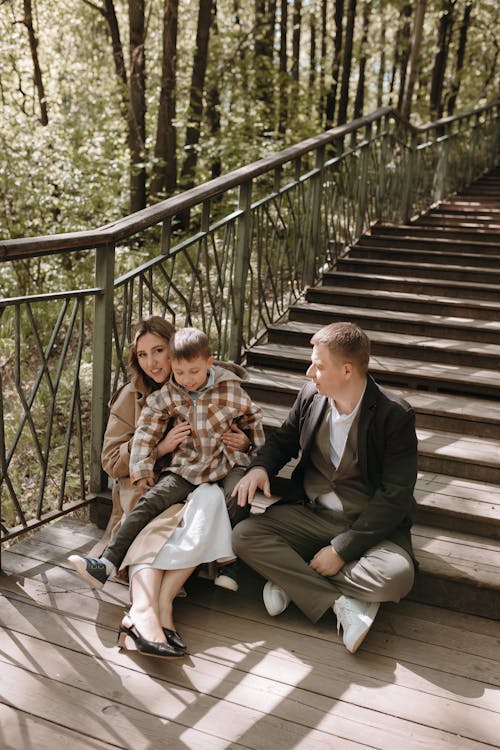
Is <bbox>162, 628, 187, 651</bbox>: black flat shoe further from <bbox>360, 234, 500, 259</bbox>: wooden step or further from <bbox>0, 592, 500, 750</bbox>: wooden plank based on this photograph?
<bbox>360, 234, 500, 259</bbox>: wooden step

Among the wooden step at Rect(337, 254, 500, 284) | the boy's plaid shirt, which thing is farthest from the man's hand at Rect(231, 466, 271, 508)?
the wooden step at Rect(337, 254, 500, 284)

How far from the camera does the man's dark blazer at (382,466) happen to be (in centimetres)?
275

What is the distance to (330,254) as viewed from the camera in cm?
631

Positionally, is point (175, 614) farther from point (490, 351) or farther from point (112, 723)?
point (490, 351)

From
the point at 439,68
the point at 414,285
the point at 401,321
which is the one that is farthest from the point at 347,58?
the point at 401,321

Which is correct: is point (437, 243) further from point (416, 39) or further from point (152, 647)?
point (152, 647)

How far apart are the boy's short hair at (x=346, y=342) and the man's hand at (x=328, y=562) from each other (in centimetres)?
71

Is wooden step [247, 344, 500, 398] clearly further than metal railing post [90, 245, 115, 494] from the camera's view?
Yes

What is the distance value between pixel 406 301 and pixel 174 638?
3460 mm

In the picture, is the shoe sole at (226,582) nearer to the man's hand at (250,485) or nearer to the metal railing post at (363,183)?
the man's hand at (250,485)

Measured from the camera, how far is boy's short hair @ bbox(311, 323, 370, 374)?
2.79 meters

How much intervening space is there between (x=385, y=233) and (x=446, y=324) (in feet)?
7.84

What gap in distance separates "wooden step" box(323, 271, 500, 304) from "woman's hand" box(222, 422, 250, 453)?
2.96 metres

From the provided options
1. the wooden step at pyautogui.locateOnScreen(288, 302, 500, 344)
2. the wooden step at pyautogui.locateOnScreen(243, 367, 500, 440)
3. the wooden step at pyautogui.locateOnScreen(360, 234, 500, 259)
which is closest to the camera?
the wooden step at pyautogui.locateOnScreen(243, 367, 500, 440)
